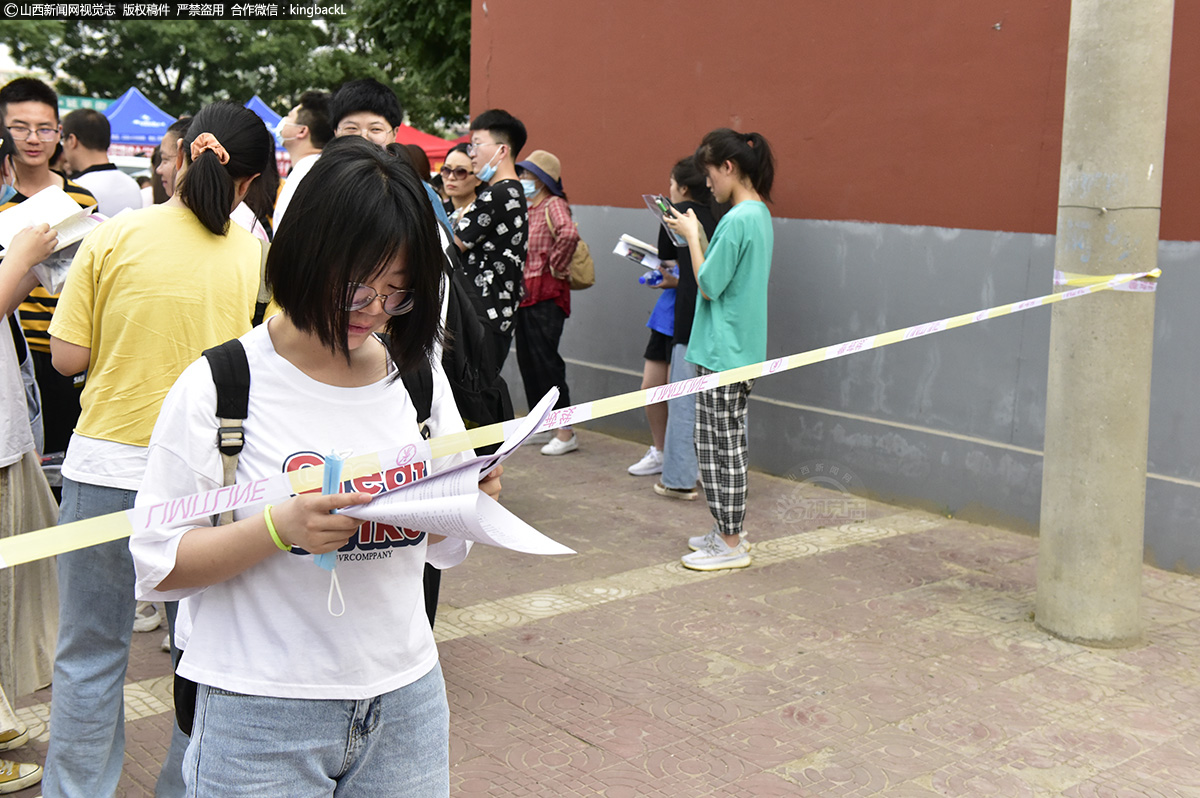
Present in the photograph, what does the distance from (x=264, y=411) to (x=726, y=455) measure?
401 cm

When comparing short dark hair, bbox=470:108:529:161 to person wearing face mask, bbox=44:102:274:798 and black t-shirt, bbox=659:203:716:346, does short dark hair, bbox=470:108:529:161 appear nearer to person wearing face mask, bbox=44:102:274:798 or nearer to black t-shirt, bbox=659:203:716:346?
black t-shirt, bbox=659:203:716:346

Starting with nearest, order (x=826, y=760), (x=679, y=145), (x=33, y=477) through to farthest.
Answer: (x=33, y=477), (x=826, y=760), (x=679, y=145)

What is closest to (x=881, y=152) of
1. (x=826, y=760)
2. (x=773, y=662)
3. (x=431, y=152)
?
(x=773, y=662)

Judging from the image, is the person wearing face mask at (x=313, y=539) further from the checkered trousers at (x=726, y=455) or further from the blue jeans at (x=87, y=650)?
the checkered trousers at (x=726, y=455)

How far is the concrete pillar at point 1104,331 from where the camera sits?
14.6ft

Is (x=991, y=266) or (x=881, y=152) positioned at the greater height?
(x=881, y=152)

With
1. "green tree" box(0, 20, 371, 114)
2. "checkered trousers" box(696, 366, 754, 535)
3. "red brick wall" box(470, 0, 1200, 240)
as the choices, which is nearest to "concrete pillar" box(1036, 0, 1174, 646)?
"red brick wall" box(470, 0, 1200, 240)

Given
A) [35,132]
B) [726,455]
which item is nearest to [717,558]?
[726,455]

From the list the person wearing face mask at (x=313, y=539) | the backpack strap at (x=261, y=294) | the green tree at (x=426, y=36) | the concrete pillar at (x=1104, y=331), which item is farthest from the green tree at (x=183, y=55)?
the person wearing face mask at (x=313, y=539)

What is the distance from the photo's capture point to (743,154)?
573cm

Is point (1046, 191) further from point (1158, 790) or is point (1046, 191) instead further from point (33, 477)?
point (33, 477)

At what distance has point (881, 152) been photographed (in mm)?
6902

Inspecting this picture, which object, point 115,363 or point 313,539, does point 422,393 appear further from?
point 115,363

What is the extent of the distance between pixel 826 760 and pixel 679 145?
5344 mm
